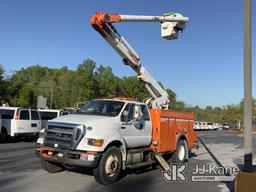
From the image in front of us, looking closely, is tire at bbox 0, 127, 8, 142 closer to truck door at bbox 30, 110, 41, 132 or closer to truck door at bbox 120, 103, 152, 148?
truck door at bbox 30, 110, 41, 132

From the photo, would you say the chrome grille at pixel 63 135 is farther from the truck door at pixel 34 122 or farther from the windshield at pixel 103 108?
the truck door at pixel 34 122

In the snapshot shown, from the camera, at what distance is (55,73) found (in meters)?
96.4

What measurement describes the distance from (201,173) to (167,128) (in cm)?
184

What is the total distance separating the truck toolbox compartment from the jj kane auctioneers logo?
2.50 feet

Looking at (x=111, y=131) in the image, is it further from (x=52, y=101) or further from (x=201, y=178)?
(x=52, y=101)

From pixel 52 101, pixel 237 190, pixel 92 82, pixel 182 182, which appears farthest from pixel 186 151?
pixel 92 82

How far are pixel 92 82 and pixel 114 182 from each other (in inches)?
2617

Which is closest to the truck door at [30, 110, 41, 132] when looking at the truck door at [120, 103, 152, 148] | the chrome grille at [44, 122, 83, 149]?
the truck door at [120, 103, 152, 148]

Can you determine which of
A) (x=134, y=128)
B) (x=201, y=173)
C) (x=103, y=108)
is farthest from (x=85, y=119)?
(x=201, y=173)

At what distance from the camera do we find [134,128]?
421 inches

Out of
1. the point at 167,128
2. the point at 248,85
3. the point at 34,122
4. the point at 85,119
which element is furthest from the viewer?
the point at 34,122

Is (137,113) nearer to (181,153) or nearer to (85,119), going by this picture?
(85,119)

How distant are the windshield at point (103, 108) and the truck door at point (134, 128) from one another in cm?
24

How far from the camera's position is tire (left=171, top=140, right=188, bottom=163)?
13109 mm
